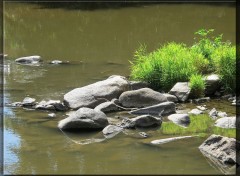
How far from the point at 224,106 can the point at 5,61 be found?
6077 millimetres

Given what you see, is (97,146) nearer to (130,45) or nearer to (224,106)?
(224,106)

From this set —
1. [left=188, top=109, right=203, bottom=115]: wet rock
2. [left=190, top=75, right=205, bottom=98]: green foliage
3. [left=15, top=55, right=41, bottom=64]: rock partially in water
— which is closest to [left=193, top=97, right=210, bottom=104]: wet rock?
[left=190, top=75, right=205, bottom=98]: green foliage

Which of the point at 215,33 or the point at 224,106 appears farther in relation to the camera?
the point at 215,33

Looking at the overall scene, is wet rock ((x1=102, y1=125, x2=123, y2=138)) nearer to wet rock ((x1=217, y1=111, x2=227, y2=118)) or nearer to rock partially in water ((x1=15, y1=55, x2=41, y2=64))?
wet rock ((x1=217, y1=111, x2=227, y2=118))

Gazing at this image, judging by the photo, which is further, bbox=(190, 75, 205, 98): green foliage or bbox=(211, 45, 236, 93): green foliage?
bbox=(211, 45, 236, 93): green foliage

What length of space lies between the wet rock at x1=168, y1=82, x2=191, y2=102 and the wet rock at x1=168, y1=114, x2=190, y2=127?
1092 millimetres

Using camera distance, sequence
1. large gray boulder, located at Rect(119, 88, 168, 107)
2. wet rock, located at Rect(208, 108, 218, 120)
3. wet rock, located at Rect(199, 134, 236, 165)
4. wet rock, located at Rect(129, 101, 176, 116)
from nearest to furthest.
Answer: wet rock, located at Rect(199, 134, 236, 165) < wet rock, located at Rect(208, 108, 218, 120) < wet rock, located at Rect(129, 101, 176, 116) < large gray boulder, located at Rect(119, 88, 168, 107)

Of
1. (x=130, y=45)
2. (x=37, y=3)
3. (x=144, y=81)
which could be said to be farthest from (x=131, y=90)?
(x=37, y=3)

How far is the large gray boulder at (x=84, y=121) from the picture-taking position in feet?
26.2

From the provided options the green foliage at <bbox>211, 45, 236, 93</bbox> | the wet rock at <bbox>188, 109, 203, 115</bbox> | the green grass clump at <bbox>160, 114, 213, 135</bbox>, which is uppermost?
the green foliage at <bbox>211, 45, 236, 93</bbox>

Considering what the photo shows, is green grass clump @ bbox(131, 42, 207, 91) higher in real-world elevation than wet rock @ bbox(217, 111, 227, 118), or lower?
higher

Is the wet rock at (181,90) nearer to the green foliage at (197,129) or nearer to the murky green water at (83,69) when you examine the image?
the murky green water at (83,69)

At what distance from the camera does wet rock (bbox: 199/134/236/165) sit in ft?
22.0

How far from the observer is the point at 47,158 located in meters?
7.00
